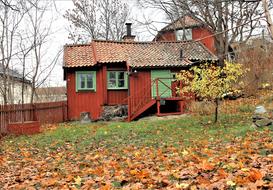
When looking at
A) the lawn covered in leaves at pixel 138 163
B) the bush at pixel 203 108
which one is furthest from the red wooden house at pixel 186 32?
the lawn covered in leaves at pixel 138 163

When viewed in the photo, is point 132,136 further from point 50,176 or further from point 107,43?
point 107,43

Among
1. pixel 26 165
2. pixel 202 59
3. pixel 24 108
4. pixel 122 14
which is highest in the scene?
pixel 122 14

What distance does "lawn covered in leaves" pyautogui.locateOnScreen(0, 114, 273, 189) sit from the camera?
4.75m

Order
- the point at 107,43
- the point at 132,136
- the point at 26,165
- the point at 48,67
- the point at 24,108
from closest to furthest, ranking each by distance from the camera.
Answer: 1. the point at 26,165
2. the point at 132,136
3. the point at 24,108
4. the point at 107,43
5. the point at 48,67

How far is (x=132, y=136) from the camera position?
12367mm

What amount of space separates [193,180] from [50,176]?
3206 millimetres

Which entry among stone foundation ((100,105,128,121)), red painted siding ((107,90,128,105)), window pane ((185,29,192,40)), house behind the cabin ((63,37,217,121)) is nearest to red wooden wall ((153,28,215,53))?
window pane ((185,29,192,40))

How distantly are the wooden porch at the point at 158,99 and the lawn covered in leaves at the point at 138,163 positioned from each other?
7556mm

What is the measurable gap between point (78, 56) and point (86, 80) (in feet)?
6.28

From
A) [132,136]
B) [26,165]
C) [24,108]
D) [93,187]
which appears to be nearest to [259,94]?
[132,136]

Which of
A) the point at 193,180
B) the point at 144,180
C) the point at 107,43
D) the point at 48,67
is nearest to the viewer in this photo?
the point at 193,180

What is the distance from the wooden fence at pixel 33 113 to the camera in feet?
55.1

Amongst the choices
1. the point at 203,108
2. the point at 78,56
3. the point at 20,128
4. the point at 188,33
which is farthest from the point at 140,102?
the point at 188,33

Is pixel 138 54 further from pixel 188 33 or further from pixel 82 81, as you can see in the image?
pixel 188 33
